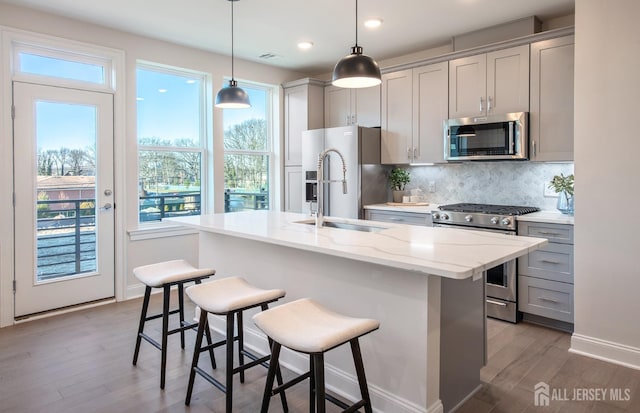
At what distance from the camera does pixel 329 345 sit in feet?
5.31

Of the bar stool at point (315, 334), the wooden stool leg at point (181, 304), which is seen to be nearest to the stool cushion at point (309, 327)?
the bar stool at point (315, 334)

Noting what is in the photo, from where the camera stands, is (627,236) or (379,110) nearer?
(627,236)

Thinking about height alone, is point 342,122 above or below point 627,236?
above

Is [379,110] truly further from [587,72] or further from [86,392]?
[86,392]

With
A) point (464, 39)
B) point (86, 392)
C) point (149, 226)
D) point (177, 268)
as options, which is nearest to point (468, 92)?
point (464, 39)

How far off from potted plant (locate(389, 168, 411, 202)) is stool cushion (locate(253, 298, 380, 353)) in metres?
3.10

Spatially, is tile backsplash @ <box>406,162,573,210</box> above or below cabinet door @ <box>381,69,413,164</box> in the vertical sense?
below

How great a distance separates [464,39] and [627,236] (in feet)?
7.94

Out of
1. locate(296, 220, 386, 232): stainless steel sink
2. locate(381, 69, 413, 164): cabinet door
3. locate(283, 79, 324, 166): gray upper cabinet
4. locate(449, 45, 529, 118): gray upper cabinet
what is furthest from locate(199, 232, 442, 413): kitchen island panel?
locate(283, 79, 324, 166): gray upper cabinet

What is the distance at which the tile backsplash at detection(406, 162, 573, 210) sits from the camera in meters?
3.96

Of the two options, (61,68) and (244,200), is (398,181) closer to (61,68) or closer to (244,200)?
(244,200)

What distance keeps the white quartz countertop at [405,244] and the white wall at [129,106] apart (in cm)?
168

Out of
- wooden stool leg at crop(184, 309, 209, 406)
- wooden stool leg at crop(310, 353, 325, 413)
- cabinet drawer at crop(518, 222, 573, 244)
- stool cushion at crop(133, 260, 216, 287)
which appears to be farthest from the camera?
cabinet drawer at crop(518, 222, 573, 244)

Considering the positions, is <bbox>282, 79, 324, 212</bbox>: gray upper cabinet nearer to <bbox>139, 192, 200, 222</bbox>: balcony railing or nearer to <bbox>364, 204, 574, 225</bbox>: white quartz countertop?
<bbox>139, 192, 200, 222</bbox>: balcony railing
